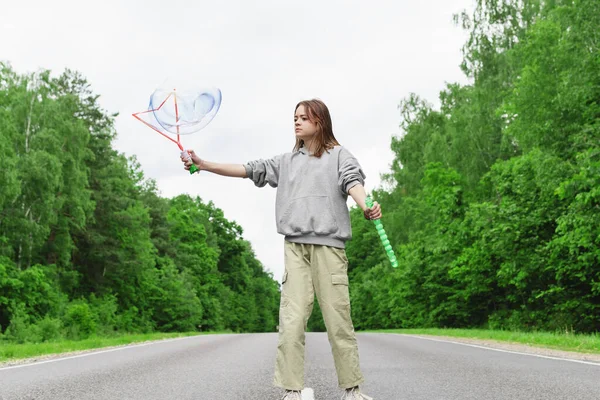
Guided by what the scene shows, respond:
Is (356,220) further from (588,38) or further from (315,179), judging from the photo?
(315,179)

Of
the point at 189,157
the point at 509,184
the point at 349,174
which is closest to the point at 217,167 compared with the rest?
the point at 189,157

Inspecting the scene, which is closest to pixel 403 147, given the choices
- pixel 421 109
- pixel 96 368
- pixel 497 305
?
pixel 421 109

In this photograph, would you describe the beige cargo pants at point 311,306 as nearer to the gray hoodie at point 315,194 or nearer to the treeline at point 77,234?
the gray hoodie at point 315,194

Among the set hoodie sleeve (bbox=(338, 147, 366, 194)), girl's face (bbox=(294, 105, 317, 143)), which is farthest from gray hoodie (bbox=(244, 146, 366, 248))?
girl's face (bbox=(294, 105, 317, 143))

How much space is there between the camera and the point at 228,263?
72188mm

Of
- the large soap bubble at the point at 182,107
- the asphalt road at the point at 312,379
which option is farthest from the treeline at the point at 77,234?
the large soap bubble at the point at 182,107

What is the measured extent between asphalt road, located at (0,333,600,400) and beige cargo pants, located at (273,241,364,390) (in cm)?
152

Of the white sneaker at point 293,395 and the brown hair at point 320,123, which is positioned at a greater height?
the brown hair at point 320,123

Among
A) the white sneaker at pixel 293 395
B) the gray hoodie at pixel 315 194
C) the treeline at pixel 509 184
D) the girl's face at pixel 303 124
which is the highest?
the treeline at pixel 509 184

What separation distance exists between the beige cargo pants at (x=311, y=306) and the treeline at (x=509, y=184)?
13.2m

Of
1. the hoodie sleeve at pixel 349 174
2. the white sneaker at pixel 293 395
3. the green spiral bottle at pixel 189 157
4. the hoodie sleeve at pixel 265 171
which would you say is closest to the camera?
the white sneaker at pixel 293 395

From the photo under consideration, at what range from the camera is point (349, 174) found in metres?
4.19

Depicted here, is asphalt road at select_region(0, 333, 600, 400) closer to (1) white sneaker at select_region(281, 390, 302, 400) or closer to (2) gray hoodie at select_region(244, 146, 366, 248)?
(1) white sneaker at select_region(281, 390, 302, 400)

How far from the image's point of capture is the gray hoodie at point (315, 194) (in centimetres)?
419
